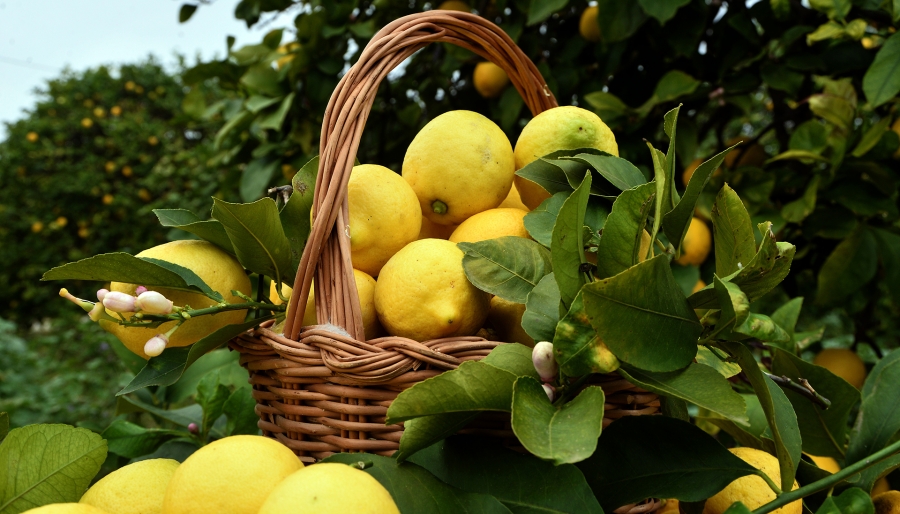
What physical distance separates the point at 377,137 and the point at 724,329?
4.90 ft

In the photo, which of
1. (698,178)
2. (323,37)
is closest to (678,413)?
(698,178)

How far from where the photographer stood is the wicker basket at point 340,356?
659 millimetres

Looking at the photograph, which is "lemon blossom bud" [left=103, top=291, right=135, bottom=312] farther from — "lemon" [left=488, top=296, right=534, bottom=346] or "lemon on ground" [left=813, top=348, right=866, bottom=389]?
"lemon on ground" [left=813, top=348, right=866, bottom=389]

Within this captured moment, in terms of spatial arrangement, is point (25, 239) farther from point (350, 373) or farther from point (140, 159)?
point (350, 373)

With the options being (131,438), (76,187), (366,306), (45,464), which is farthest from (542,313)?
(76,187)

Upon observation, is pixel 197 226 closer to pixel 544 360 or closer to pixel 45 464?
pixel 45 464

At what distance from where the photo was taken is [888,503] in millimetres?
756

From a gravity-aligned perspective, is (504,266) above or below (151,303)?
below

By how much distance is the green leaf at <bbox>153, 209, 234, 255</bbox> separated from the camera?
31.6 inches

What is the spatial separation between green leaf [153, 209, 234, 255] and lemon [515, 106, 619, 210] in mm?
428

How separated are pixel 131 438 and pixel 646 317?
76 centimetres

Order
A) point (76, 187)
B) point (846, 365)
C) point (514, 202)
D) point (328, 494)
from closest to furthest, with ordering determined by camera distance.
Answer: point (328, 494), point (514, 202), point (846, 365), point (76, 187)

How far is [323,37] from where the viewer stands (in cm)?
159

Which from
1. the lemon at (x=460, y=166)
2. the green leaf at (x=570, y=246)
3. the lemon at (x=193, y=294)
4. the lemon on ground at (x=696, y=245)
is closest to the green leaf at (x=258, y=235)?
the lemon at (x=193, y=294)
